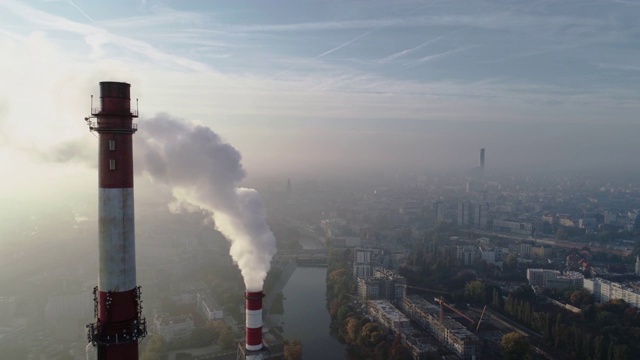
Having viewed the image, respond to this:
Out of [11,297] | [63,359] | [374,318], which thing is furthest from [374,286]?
[11,297]

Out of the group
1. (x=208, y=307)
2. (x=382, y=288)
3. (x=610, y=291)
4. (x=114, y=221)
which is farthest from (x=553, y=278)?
(x=114, y=221)

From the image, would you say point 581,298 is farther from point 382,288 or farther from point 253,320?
point 253,320

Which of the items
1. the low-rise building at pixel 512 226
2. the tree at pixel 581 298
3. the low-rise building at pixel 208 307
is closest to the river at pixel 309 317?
the low-rise building at pixel 208 307

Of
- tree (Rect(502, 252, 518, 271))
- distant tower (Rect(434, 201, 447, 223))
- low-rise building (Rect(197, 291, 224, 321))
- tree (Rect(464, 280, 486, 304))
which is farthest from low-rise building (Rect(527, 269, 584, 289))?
distant tower (Rect(434, 201, 447, 223))

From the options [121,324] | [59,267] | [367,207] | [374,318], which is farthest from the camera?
[367,207]

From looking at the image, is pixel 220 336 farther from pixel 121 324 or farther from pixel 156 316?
pixel 121 324
